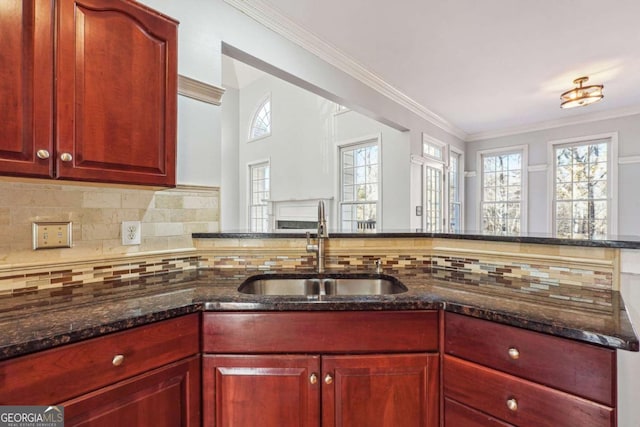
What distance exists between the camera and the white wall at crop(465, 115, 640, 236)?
4426 mm

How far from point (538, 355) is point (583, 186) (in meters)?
5.27

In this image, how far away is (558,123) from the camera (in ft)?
16.5

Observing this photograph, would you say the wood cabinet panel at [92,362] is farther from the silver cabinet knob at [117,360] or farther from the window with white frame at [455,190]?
the window with white frame at [455,190]

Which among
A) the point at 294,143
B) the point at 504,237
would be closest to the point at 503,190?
the point at 294,143

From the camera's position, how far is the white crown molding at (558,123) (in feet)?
14.7

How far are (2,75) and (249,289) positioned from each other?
1194 mm

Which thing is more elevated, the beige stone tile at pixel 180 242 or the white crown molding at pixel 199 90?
the white crown molding at pixel 199 90

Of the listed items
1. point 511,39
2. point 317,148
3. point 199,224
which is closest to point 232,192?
point 317,148

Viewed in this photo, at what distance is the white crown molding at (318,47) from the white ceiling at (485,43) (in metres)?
0.04

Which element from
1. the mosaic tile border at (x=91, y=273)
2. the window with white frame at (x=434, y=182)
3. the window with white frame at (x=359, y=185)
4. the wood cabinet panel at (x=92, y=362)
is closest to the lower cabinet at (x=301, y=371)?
the wood cabinet panel at (x=92, y=362)

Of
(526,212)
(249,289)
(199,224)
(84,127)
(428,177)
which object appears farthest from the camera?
(526,212)

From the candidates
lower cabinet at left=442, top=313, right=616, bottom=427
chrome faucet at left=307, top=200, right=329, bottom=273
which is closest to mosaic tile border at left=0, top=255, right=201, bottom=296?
chrome faucet at left=307, top=200, right=329, bottom=273

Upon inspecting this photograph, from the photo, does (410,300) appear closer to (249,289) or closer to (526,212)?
(249,289)

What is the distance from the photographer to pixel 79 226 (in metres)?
1.37
